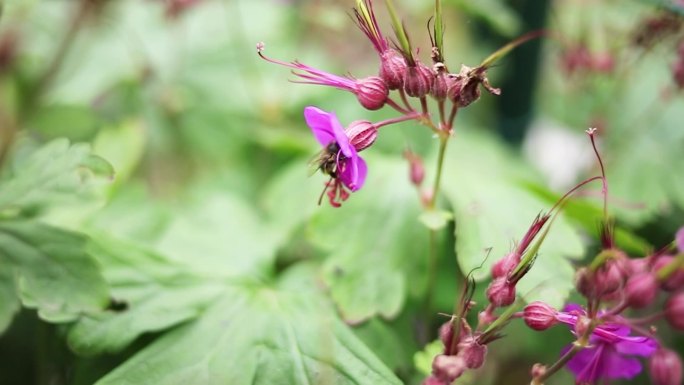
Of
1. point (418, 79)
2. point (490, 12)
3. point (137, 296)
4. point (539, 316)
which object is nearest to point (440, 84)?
point (418, 79)

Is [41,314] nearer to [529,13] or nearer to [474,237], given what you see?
[474,237]

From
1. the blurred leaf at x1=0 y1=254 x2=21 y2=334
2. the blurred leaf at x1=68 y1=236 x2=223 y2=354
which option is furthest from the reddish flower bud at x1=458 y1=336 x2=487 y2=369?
the blurred leaf at x1=0 y1=254 x2=21 y2=334

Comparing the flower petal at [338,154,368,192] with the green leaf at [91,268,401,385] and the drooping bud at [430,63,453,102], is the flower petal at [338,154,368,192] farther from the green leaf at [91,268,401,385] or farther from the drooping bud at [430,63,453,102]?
the green leaf at [91,268,401,385]

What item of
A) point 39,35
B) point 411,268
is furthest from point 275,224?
point 39,35

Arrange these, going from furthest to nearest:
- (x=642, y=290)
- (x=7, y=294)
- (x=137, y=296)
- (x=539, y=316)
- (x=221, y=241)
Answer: (x=221, y=241) < (x=137, y=296) < (x=7, y=294) < (x=539, y=316) < (x=642, y=290)

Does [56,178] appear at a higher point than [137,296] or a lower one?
higher

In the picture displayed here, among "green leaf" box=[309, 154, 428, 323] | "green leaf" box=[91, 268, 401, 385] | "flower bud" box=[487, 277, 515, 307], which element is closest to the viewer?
"flower bud" box=[487, 277, 515, 307]

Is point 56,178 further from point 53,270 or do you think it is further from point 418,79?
point 418,79
